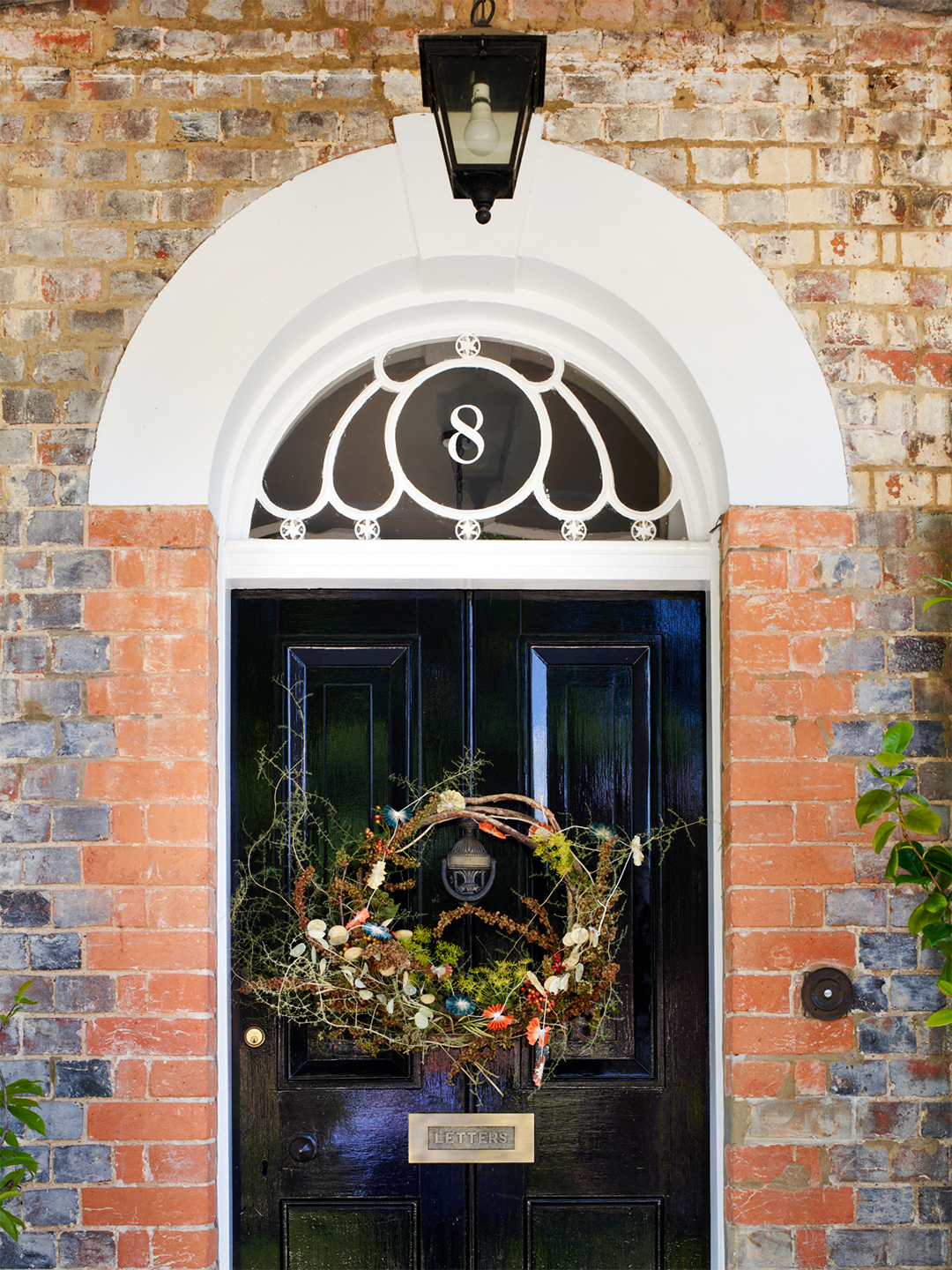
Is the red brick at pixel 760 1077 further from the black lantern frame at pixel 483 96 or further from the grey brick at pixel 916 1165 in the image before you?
the black lantern frame at pixel 483 96

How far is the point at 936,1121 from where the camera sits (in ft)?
9.50

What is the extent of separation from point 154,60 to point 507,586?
1.82 metres

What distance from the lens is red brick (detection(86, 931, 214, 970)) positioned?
2865 millimetres

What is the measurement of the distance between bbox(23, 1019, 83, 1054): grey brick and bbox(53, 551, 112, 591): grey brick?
3.81 feet

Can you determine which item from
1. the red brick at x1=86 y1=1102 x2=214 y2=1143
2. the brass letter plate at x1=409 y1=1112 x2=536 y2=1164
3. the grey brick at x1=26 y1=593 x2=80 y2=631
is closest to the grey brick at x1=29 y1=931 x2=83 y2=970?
the red brick at x1=86 y1=1102 x2=214 y2=1143

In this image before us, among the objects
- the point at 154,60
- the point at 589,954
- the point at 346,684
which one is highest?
the point at 154,60

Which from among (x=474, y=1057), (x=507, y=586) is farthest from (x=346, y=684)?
(x=474, y=1057)

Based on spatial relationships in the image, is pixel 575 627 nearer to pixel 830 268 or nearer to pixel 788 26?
pixel 830 268

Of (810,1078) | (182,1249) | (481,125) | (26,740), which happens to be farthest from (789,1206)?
(481,125)

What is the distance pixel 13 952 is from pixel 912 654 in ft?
8.47

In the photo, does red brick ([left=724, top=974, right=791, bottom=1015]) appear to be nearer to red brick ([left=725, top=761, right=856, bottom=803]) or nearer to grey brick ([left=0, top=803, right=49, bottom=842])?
red brick ([left=725, top=761, right=856, bottom=803])

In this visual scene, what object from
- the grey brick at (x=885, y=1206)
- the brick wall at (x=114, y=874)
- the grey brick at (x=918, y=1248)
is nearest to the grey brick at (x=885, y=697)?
the grey brick at (x=885, y=1206)

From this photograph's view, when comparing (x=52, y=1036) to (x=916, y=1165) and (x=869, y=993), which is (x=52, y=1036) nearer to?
(x=869, y=993)

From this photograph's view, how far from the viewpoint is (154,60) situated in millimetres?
3080
